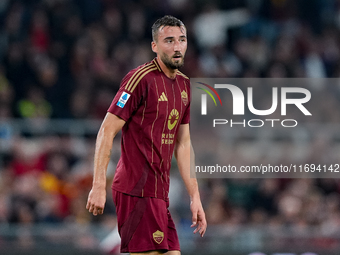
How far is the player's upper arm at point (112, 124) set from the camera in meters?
4.55

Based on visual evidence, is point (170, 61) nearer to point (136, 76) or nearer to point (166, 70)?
point (166, 70)

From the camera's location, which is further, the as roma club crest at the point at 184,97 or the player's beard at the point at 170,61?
the as roma club crest at the point at 184,97

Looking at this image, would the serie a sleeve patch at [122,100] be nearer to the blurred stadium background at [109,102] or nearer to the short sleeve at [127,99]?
the short sleeve at [127,99]

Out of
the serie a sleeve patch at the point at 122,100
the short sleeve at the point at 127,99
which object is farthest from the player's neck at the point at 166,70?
the serie a sleeve patch at the point at 122,100

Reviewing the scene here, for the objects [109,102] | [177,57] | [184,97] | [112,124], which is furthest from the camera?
[109,102]

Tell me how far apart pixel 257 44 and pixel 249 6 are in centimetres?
135

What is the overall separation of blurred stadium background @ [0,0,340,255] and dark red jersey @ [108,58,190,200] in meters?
3.73

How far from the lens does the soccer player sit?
182 inches

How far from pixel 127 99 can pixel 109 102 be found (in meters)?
6.35

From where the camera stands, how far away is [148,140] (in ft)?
15.6

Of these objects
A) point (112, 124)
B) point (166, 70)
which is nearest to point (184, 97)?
point (166, 70)

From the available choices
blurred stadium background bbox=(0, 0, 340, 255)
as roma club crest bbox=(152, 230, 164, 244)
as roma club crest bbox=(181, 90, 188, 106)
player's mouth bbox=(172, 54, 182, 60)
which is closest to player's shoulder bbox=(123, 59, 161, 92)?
player's mouth bbox=(172, 54, 182, 60)

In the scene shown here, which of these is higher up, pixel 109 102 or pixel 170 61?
pixel 109 102

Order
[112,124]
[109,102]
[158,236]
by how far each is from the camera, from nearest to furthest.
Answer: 1. [112,124]
2. [158,236]
3. [109,102]
